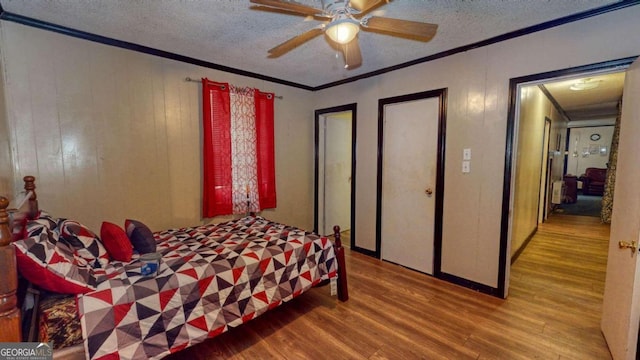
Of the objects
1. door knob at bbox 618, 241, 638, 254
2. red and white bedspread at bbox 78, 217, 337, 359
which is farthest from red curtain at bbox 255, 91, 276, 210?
door knob at bbox 618, 241, 638, 254

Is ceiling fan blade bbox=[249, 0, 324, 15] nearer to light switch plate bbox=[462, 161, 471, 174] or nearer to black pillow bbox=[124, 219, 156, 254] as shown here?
black pillow bbox=[124, 219, 156, 254]

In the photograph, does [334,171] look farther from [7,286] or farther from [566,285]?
[7,286]

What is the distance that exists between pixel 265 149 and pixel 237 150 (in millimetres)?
424

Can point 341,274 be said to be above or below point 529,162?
below

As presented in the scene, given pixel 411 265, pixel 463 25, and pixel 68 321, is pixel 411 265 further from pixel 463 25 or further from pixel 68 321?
pixel 68 321

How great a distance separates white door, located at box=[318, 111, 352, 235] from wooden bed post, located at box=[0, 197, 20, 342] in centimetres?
354

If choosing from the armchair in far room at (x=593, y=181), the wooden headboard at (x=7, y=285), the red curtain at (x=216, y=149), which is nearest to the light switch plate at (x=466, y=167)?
the red curtain at (x=216, y=149)

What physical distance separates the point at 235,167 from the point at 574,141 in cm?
1194

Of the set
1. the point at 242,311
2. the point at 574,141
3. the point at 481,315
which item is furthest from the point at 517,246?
the point at 574,141

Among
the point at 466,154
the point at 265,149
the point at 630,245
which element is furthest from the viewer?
the point at 265,149

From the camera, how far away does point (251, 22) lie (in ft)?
7.40

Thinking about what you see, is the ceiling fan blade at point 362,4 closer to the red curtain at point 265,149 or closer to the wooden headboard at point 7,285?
the wooden headboard at point 7,285

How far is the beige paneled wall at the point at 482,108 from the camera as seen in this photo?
7.06 feet

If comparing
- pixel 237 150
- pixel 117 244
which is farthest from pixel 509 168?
pixel 117 244
